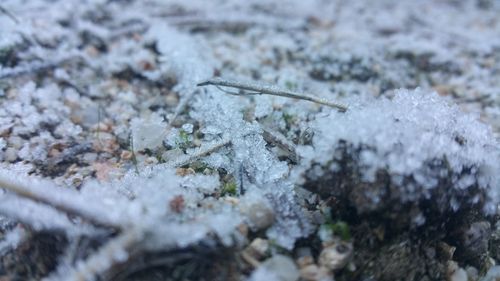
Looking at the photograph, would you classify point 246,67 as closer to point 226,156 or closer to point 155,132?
point 155,132

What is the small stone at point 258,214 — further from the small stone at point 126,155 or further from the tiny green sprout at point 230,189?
the small stone at point 126,155

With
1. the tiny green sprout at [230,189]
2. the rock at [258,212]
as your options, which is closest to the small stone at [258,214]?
the rock at [258,212]

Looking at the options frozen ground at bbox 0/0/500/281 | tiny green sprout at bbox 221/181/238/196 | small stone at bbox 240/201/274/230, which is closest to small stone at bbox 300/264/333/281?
frozen ground at bbox 0/0/500/281

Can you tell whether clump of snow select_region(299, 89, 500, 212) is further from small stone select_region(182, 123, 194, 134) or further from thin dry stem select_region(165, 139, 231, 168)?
small stone select_region(182, 123, 194, 134)

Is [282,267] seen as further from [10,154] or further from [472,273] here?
[10,154]

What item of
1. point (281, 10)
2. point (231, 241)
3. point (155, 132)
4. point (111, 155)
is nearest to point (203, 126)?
point (155, 132)

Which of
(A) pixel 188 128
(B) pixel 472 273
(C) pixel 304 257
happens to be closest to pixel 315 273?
(C) pixel 304 257

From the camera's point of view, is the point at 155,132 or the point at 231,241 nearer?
the point at 231,241
